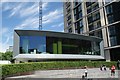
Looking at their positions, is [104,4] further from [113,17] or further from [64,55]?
[64,55]

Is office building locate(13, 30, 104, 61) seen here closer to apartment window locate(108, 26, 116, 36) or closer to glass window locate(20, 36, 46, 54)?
glass window locate(20, 36, 46, 54)

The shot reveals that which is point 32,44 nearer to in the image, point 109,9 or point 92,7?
point 109,9

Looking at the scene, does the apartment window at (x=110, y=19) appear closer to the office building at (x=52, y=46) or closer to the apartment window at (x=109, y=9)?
the apartment window at (x=109, y=9)

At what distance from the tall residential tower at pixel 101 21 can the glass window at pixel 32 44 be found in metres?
20.7

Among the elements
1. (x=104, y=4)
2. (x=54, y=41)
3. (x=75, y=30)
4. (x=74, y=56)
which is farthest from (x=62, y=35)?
(x=75, y=30)

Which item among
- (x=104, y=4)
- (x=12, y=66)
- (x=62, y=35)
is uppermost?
(x=104, y=4)

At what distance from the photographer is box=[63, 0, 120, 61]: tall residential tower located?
1923 inches

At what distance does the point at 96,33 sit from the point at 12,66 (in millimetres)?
35661

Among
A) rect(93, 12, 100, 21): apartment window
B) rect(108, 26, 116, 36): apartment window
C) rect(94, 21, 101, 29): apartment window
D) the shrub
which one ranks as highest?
rect(93, 12, 100, 21): apartment window

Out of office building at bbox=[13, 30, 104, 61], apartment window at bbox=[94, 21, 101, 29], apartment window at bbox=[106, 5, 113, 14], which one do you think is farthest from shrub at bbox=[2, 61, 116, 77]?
apartment window at bbox=[94, 21, 101, 29]

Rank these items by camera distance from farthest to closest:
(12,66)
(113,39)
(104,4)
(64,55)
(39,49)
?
(104,4), (113,39), (64,55), (39,49), (12,66)

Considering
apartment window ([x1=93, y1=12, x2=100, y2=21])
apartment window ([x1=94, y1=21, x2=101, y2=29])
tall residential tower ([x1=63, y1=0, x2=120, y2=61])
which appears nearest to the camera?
tall residential tower ([x1=63, y1=0, x2=120, y2=61])

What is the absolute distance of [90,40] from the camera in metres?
45.7

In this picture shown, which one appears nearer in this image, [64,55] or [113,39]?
[64,55]
